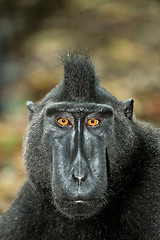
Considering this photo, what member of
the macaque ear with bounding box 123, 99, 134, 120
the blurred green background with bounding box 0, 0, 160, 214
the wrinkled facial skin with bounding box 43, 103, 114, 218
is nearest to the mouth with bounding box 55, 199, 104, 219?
the wrinkled facial skin with bounding box 43, 103, 114, 218

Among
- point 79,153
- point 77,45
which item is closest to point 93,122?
point 79,153

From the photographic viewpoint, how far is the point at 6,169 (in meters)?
9.23

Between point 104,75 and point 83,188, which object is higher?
point 104,75

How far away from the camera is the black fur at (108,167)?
4.63 metres

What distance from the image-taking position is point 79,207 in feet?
14.2

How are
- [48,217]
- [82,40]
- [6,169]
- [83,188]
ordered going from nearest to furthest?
1. [83,188]
2. [48,217]
3. [6,169]
4. [82,40]

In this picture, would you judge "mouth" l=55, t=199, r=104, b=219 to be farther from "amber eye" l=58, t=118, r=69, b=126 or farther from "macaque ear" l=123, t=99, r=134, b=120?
"macaque ear" l=123, t=99, r=134, b=120

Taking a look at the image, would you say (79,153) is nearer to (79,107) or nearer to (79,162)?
(79,162)

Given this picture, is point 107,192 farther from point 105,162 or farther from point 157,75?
point 157,75

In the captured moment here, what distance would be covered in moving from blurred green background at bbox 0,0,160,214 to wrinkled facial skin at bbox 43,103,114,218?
8.01 meters

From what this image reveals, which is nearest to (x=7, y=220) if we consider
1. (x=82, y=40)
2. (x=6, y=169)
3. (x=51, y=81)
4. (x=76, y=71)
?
(x=76, y=71)

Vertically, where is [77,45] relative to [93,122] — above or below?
above

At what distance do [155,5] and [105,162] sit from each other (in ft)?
44.5

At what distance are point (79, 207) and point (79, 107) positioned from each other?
918 mm
